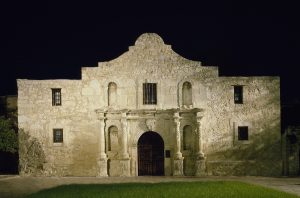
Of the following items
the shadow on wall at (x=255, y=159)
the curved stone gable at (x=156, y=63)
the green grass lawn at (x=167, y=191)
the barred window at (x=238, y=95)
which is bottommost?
the green grass lawn at (x=167, y=191)

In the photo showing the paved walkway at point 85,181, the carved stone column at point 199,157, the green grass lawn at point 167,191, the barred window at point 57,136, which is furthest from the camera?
the barred window at point 57,136

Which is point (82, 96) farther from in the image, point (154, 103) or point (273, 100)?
point (273, 100)

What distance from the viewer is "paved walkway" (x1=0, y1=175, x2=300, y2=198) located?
21.6 m

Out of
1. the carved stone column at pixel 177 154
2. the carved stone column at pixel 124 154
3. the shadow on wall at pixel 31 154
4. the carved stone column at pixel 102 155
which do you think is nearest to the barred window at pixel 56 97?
the shadow on wall at pixel 31 154

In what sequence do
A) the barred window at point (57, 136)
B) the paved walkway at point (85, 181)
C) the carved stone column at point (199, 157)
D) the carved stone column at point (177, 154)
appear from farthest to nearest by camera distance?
the barred window at point (57, 136) → the carved stone column at point (177, 154) → the carved stone column at point (199, 157) → the paved walkway at point (85, 181)

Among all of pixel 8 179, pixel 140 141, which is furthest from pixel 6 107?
pixel 140 141

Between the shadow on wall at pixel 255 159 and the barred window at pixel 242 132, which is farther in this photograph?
the barred window at pixel 242 132

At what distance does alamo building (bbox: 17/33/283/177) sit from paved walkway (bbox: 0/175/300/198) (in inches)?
45.7

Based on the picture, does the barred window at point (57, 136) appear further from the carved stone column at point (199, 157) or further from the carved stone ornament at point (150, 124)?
the carved stone column at point (199, 157)

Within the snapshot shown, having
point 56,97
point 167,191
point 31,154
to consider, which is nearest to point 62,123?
point 56,97

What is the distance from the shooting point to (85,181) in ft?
81.1

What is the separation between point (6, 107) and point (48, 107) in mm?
4200

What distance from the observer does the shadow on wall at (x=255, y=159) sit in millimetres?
26797

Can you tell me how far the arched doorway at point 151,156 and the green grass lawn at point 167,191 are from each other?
611 cm
